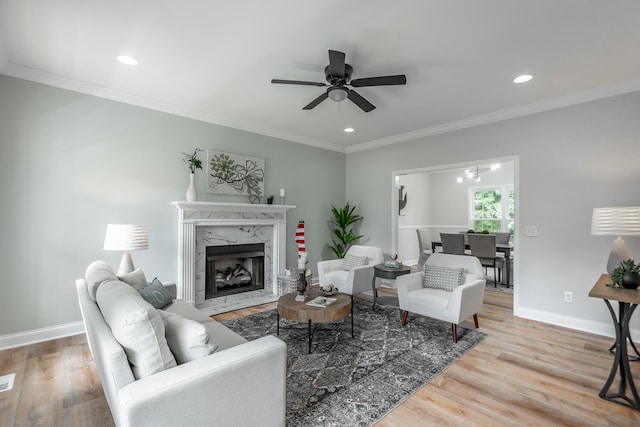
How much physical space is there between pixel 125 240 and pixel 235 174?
6.19 feet

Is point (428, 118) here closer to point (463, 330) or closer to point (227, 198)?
point (463, 330)

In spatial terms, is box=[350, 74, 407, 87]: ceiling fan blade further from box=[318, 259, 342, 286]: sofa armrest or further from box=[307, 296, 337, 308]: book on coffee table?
box=[318, 259, 342, 286]: sofa armrest

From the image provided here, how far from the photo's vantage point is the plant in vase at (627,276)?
2342 mm

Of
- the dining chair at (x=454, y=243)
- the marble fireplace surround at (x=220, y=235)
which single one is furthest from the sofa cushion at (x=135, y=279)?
the dining chair at (x=454, y=243)

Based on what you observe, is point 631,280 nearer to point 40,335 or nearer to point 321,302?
point 321,302

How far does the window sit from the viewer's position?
771cm

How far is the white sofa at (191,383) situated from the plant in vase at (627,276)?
9.04 ft

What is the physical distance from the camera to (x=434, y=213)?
896 centimetres

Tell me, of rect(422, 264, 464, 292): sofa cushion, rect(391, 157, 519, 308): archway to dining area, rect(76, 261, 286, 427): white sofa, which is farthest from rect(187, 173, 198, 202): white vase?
rect(391, 157, 519, 308): archway to dining area

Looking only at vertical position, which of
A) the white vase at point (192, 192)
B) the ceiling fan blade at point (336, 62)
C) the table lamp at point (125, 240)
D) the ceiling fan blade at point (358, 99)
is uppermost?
the ceiling fan blade at point (336, 62)

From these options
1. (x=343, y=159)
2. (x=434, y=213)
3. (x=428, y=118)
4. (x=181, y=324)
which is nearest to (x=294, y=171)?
(x=343, y=159)

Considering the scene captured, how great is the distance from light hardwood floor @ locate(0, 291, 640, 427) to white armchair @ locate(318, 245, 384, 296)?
1657 millimetres

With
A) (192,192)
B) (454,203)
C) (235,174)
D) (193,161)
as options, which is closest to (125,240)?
(192,192)

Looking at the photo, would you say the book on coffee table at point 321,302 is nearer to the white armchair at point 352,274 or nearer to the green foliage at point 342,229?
the white armchair at point 352,274
